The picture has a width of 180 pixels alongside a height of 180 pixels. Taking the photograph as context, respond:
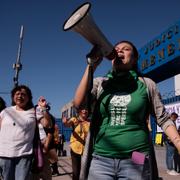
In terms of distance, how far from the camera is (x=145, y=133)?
2326 millimetres

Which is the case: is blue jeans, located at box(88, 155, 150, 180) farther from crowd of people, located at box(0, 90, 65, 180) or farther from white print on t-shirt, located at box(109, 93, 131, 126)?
crowd of people, located at box(0, 90, 65, 180)

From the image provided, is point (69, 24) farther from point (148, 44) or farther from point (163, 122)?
point (148, 44)

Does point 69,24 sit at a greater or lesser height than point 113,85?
greater

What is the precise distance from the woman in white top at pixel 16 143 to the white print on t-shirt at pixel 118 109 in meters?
1.83

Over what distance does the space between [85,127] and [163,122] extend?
403 cm

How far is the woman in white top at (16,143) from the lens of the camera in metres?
3.86

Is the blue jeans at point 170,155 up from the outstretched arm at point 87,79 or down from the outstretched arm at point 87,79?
down

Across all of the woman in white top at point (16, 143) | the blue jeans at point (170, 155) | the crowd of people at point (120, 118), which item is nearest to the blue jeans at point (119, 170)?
the crowd of people at point (120, 118)

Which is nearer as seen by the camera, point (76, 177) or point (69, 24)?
point (69, 24)

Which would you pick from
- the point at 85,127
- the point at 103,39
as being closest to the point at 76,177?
the point at 85,127

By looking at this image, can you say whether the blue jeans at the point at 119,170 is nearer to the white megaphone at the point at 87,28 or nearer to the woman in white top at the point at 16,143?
the white megaphone at the point at 87,28

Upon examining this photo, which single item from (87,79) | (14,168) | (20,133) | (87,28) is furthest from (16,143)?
(87,28)

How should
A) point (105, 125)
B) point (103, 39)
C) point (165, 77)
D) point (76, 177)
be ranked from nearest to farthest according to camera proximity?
point (103, 39), point (105, 125), point (76, 177), point (165, 77)

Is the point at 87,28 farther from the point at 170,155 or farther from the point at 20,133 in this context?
the point at 170,155
